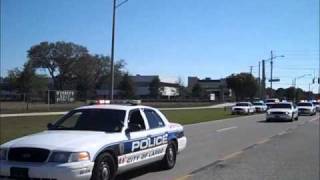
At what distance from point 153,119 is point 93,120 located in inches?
67.7

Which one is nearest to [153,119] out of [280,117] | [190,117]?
[280,117]

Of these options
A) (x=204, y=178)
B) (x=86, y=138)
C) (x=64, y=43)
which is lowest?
(x=204, y=178)

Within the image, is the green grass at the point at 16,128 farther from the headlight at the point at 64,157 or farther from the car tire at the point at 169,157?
the headlight at the point at 64,157

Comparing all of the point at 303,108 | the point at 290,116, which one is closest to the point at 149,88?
the point at 303,108

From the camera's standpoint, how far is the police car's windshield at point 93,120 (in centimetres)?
1060

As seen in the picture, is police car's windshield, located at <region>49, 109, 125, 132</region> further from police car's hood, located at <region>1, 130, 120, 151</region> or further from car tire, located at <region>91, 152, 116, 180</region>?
car tire, located at <region>91, 152, 116, 180</region>

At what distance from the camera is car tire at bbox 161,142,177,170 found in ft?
41.0

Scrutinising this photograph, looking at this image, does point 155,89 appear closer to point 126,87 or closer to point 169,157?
point 126,87

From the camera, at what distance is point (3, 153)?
9.18 metres

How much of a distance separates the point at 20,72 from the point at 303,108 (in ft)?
224

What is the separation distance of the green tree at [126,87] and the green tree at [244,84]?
25.4 metres

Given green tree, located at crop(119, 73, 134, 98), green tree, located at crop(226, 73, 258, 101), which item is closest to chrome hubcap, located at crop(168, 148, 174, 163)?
green tree, located at crop(119, 73, 134, 98)

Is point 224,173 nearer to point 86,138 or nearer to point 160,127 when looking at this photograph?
point 160,127

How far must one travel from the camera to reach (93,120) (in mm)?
10812
